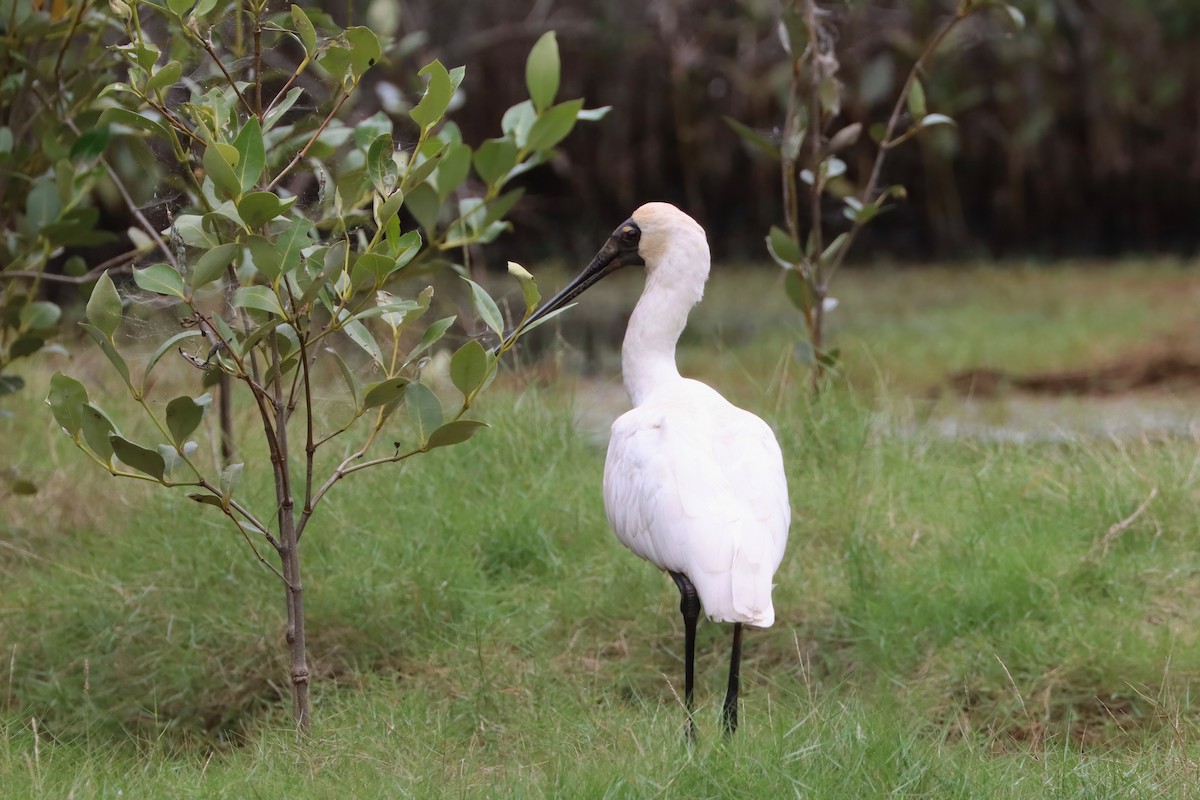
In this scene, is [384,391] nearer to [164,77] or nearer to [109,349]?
[109,349]

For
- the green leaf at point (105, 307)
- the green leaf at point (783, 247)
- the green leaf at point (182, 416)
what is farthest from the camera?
the green leaf at point (783, 247)

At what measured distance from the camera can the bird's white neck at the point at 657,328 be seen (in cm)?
358

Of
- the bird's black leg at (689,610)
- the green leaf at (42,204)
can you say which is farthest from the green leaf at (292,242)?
the green leaf at (42,204)

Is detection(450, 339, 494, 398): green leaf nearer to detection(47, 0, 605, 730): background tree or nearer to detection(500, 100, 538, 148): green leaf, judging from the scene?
detection(47, 0, 605, 730): background tree

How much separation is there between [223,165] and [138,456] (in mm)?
568

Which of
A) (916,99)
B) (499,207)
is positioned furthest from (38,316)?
(916,99)

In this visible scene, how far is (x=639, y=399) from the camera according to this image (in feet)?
11.7

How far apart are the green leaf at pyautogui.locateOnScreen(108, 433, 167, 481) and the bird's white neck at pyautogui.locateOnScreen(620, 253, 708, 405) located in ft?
3.97

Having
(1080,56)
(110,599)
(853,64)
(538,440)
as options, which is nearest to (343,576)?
(110,599)

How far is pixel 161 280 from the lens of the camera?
8.68ft

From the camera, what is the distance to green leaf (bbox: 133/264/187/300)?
2621 mm

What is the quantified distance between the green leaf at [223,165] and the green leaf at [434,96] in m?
0.34

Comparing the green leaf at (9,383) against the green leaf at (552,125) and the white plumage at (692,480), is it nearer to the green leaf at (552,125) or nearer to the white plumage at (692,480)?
the green leaf at (552,125)

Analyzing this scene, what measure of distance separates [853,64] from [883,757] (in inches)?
288
